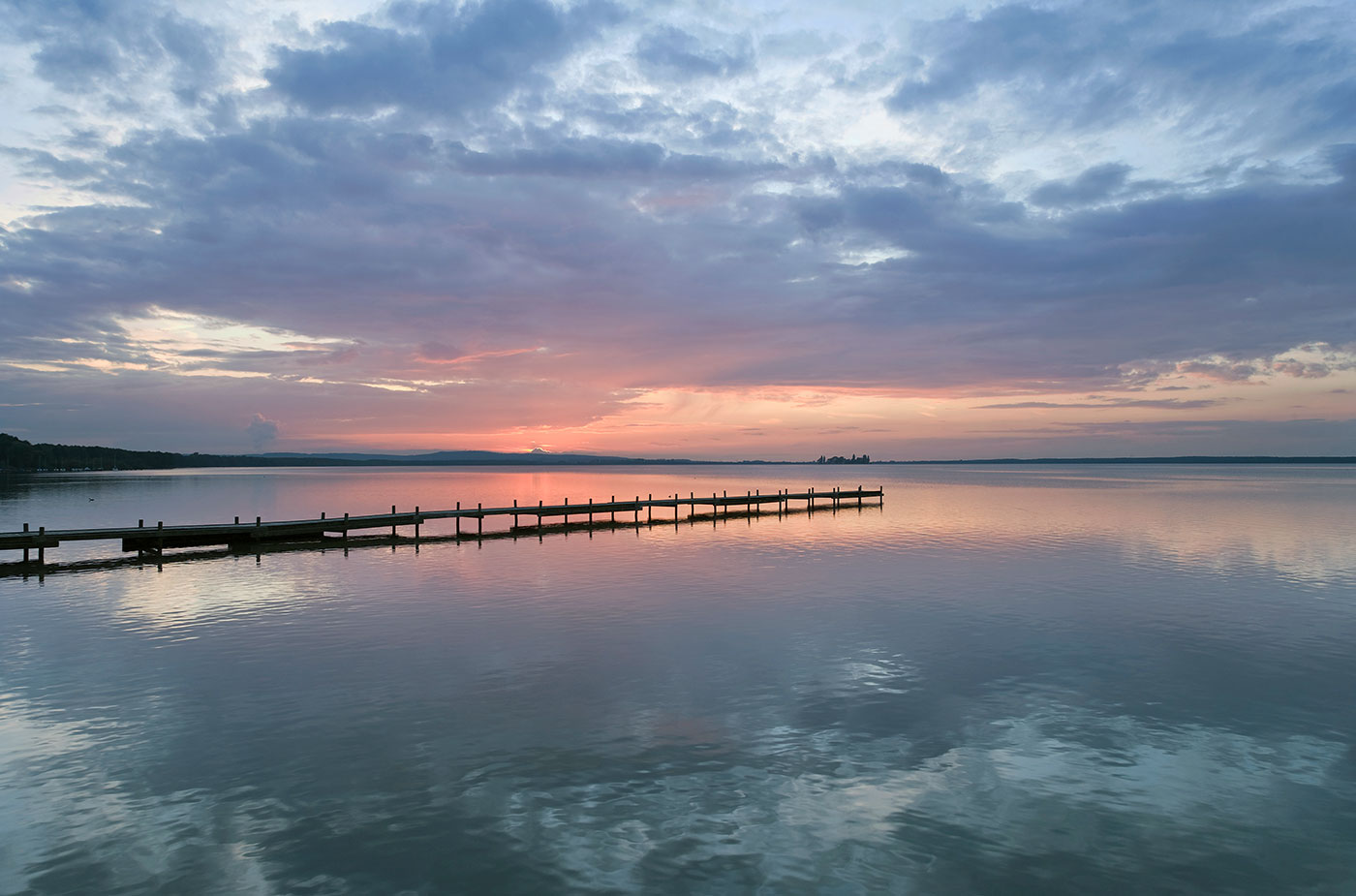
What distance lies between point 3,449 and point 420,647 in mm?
244528

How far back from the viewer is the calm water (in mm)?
9039

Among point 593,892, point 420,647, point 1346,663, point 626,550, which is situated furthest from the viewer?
point 626,550

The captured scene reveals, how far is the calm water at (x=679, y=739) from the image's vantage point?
9.04 meters

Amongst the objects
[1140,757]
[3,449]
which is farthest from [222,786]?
[3,449]

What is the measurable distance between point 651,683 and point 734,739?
11.7 ft

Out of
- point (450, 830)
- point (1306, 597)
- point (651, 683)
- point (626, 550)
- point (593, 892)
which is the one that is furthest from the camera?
point (626, 550)

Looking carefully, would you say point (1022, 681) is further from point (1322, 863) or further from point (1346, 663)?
point (1346, 663)

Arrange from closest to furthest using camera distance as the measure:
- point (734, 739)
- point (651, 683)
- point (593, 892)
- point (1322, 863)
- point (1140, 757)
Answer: point (593, 892) → point (1322, 863) → point (1140, 757) → point (734, 739) → point (651, 683)

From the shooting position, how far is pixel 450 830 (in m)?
9.71

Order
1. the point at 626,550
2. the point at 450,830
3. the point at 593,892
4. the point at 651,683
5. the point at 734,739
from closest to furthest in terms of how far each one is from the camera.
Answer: the point at 593,892 → the point at 450,830 → the point at 734,739 → the point at 651,683 → the point at 626,550

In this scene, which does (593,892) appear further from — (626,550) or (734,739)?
(626,550)

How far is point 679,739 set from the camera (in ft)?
42.3

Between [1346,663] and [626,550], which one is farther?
[626,550]

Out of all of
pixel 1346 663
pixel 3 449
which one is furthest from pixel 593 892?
pixel 3 449
